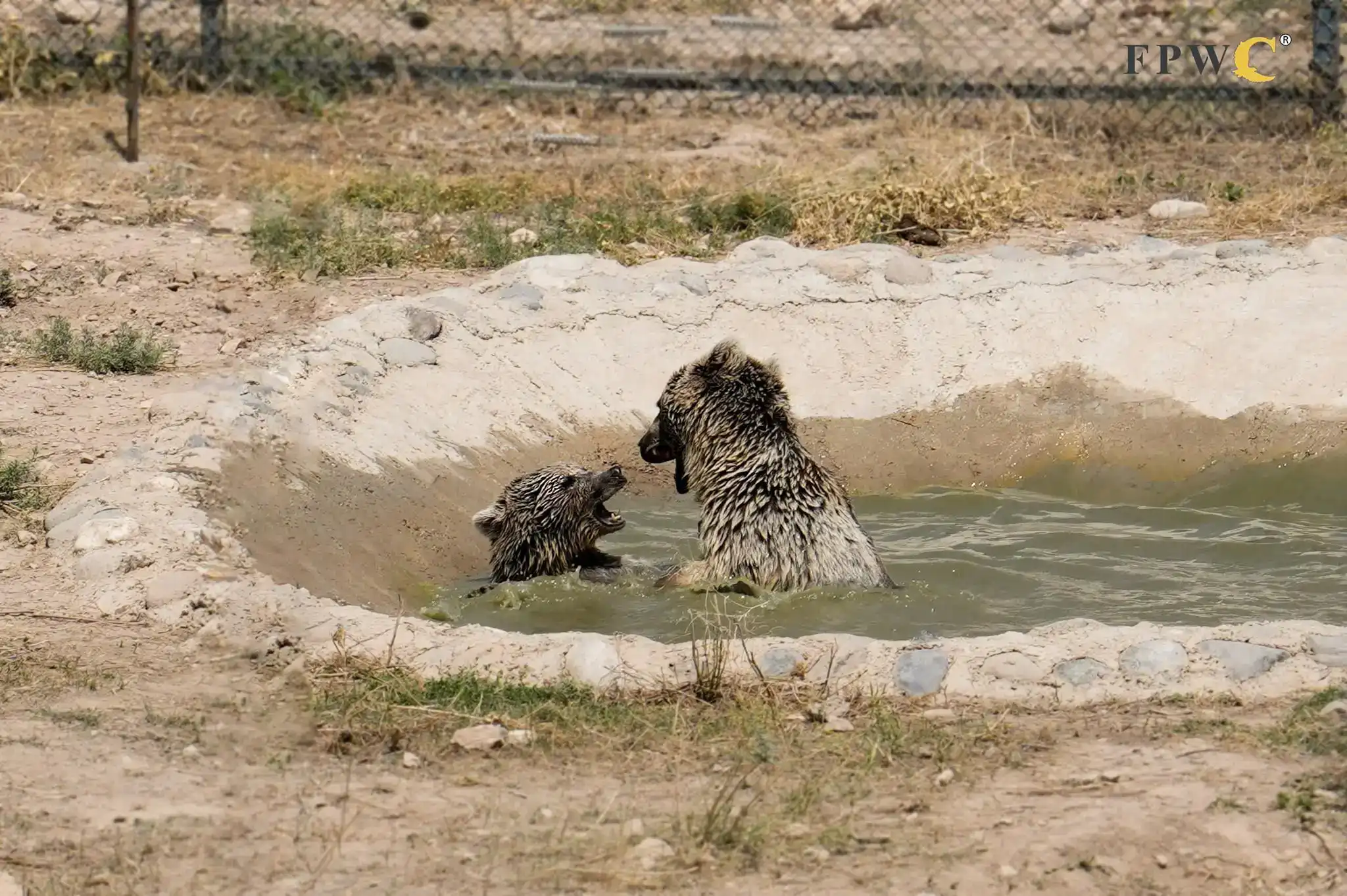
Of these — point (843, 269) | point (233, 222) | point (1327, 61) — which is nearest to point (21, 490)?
point (233, 222)

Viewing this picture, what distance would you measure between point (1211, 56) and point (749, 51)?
4.39 meters

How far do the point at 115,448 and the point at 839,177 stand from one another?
21.2ft

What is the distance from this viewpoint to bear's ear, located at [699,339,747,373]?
8.67 m

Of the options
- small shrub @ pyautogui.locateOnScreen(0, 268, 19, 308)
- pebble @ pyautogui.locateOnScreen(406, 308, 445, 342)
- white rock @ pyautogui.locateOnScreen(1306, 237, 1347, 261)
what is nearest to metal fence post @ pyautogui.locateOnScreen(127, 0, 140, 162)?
small shrub @ pyautogui.locateOnScreen(0, 268, 19, 308)

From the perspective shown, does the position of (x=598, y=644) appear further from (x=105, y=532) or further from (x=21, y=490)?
(x=21, y=490)

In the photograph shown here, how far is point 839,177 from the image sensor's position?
44.5ft

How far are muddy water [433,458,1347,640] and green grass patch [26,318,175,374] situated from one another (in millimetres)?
2526

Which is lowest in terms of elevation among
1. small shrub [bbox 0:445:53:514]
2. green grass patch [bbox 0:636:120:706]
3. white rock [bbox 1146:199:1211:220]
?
green grass patch [bbox 0:636:120:706]

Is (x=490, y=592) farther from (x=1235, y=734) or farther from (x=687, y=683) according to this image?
(x=1235, y=734)

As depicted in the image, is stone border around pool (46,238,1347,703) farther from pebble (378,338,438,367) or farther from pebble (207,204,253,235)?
pebble (207,204,253,235)

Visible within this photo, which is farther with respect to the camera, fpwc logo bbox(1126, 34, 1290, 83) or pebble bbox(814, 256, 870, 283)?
fpwc logo bbox(1126, 34, 1290, 83)

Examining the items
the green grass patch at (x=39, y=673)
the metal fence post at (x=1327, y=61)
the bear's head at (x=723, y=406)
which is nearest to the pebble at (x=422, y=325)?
the bear's head at (x=723, y=406)

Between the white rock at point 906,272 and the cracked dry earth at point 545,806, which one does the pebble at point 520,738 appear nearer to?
the cracked dry earth at point 545,806

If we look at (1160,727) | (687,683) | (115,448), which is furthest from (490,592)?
(1160,727)
